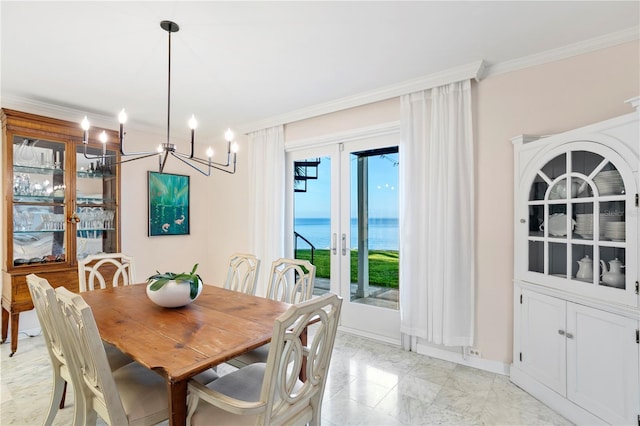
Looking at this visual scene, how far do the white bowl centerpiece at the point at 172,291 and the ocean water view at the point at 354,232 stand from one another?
1957 mm

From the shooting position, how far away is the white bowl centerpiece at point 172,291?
1934 millimetres

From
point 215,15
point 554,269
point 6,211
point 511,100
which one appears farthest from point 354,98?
point 6,211

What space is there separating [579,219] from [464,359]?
4.83ft

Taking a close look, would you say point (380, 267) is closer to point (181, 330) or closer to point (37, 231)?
point (181, 330)

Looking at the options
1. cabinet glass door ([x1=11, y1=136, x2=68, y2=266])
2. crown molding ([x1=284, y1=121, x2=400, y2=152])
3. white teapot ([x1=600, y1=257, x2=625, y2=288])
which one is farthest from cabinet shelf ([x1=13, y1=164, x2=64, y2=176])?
white teapot ([x1=600, y1=257, x2=625, y2=288])

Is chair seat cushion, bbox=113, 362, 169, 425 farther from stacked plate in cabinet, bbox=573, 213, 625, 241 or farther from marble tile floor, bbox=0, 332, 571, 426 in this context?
stacked plate in cabinet, bbox=573, 213, 625, 241

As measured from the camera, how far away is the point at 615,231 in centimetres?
187

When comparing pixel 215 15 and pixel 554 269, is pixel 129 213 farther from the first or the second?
pixel 554 269

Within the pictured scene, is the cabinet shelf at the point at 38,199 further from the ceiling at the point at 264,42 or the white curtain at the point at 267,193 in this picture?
the white curtain at the point at 267,193

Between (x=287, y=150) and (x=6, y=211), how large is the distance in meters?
2.91

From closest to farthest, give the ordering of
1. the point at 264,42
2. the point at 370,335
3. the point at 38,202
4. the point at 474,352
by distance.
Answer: the point at 264,42 < the point at 474,352 < the point at 38,202 < the point at 370,335

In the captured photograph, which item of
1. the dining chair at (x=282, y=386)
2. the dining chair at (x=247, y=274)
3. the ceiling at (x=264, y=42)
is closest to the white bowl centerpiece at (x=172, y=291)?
the dining chair at (x=282, y=386)

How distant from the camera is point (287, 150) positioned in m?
4.09

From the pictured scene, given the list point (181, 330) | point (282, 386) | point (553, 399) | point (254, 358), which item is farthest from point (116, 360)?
point (553, 399)
